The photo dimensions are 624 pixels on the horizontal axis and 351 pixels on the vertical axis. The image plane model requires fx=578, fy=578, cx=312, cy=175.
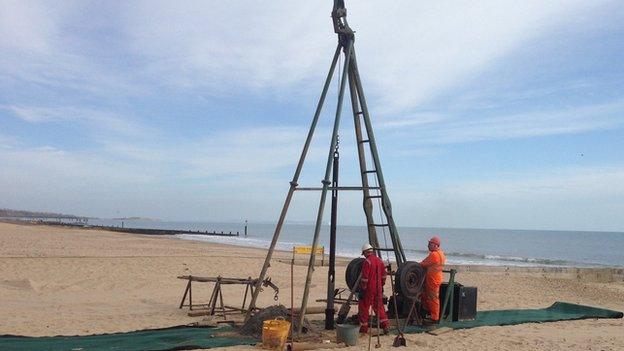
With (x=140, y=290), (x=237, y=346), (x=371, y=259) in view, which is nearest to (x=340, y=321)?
(x=371, y=259)

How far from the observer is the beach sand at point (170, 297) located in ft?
29.5

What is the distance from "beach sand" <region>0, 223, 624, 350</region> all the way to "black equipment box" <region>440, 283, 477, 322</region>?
650mm

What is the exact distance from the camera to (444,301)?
33.0 feet

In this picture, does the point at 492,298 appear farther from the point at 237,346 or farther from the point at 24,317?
the point at 24,317

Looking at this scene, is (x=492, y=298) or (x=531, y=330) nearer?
(x=531, y=330)

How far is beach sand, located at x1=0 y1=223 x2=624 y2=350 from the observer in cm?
898

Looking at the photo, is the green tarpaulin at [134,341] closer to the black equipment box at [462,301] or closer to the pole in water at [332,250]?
the pole in water at [332,250]

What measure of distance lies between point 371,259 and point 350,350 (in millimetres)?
1435

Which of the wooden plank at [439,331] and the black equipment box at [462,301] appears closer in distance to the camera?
the wooden plank at [439,331]

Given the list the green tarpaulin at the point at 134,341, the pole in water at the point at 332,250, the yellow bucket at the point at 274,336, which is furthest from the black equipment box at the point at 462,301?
the green tarpaulin at the point at 134,341

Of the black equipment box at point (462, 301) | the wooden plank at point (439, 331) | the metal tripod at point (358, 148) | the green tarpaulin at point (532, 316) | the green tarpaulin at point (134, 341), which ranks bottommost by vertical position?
the green tarpaulin at point (134, 341)

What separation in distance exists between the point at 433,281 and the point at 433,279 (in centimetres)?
4

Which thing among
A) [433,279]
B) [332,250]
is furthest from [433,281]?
[332,250]

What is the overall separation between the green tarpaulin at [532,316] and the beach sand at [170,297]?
0.94 ft
